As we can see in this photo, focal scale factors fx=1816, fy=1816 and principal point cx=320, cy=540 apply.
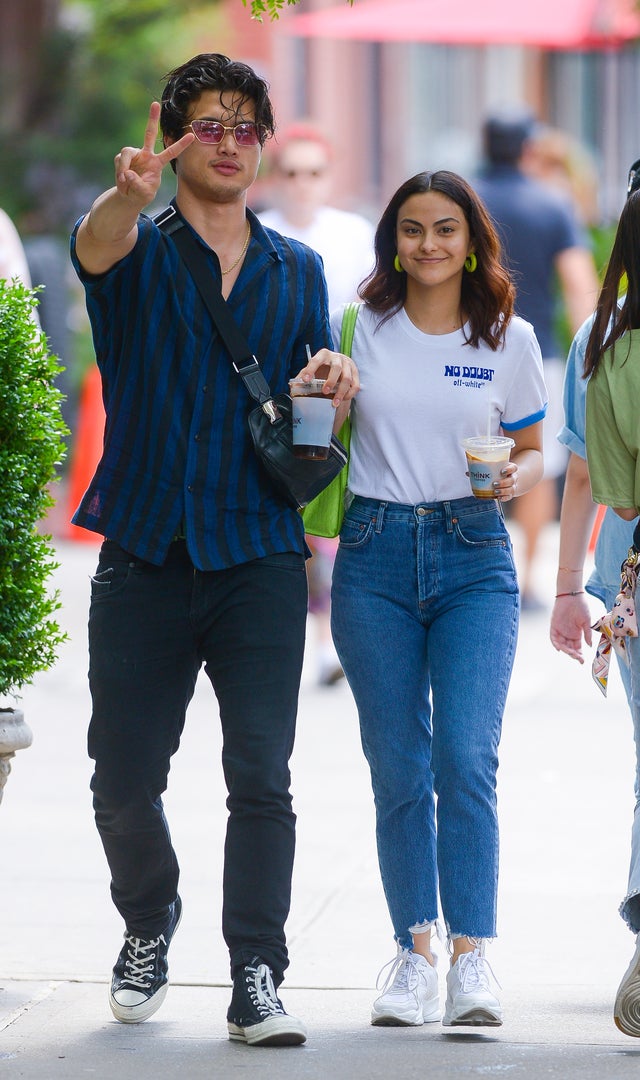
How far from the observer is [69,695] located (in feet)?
26.9

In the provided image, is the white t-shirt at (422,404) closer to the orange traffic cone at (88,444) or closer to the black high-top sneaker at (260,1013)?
the black high-top sneaker at (260,1013)

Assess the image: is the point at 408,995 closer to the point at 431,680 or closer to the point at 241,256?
the point at 431,680

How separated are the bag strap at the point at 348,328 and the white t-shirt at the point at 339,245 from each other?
10.5ft

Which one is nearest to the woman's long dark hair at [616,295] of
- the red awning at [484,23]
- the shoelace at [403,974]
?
the shoelace at [403,974]

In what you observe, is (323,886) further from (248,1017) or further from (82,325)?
(82,325)

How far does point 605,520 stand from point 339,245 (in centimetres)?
361

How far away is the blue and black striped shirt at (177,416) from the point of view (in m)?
3.92

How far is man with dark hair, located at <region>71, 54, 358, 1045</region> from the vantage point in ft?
12.8

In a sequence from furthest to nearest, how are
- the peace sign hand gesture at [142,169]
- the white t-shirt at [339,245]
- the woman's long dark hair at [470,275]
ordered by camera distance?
the white t-shirt at [339,245] < the woman's long dark hair at [470,275] < the peace sign hand gesture at [142,169]


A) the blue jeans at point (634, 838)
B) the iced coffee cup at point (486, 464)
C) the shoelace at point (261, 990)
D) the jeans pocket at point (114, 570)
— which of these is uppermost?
the iced coffee cup at point (486, 464)

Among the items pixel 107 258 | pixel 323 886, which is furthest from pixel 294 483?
pixel 323 886

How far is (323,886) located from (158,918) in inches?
49.4

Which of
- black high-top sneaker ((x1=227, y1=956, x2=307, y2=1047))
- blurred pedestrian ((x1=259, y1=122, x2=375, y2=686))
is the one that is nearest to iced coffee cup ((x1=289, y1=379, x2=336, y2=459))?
black high-top sneaker ((x1=227, y1=956, x2=307, y2=1047))

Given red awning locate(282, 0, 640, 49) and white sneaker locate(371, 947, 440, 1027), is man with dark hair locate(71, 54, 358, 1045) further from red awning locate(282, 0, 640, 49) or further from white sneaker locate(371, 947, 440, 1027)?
red awning locate(282, 0, 640, 49)
